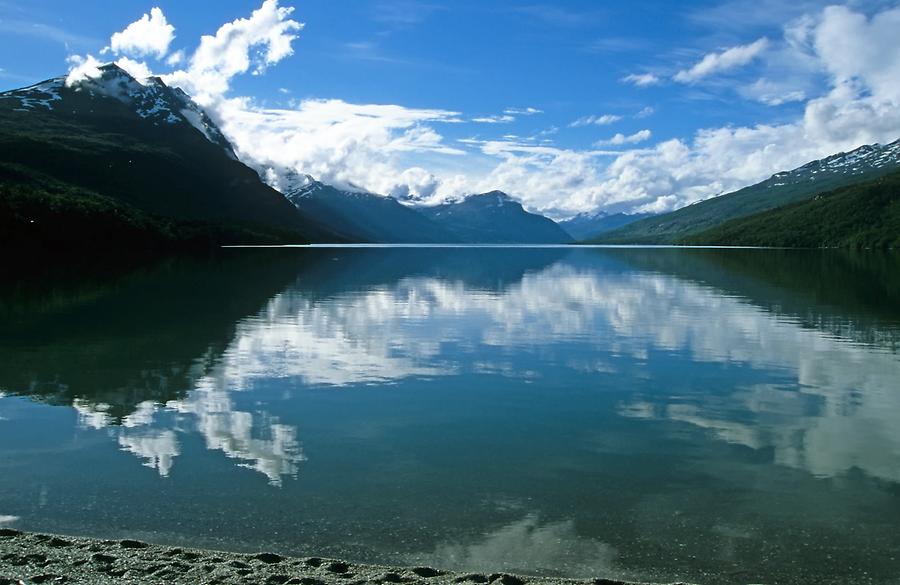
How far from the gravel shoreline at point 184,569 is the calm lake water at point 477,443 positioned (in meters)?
0.83

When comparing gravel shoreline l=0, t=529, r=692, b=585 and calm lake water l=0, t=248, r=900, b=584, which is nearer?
gravel shoreline l=0, t=529, r=692, b=585

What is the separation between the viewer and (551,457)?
20.4m

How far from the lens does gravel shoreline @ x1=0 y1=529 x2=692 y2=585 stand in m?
12.4

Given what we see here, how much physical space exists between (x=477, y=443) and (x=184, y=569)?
34.8ft

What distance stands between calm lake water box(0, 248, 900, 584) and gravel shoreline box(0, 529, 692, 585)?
83cm

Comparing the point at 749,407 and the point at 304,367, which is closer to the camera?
the point at 749,407

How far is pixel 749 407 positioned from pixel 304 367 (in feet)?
63.2

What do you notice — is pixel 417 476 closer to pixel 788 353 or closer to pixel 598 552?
pixel 598 552

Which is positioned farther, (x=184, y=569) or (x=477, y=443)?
(x=477, y=443)

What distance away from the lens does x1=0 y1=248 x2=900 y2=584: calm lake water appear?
14909 mm

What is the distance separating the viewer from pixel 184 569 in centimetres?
1285

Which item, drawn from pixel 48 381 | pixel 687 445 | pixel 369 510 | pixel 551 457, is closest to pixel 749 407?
pixel 687 445

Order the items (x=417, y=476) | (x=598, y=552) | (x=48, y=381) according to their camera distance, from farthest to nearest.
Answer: (x=48, y=381)
(x=417, y=476)
(x=598, y=552)

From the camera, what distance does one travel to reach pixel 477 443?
21.9 metres
